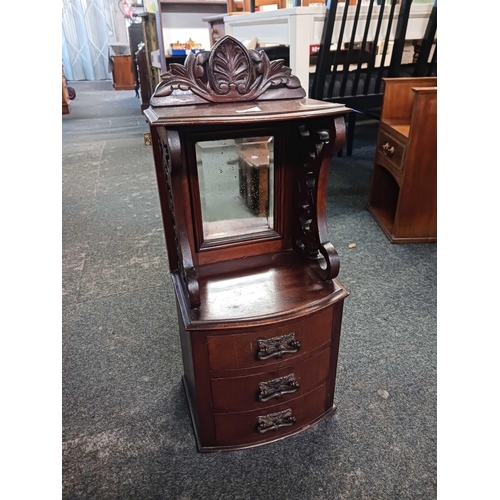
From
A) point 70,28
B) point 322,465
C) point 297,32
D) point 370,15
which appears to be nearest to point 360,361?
point 322,465

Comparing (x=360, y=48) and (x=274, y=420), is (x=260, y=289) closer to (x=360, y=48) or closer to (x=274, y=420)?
(x=274, y=420)

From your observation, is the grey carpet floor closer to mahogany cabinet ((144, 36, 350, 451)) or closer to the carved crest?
mahogany cabinet ((144, 36, 350, 451))

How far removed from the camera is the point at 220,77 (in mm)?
903

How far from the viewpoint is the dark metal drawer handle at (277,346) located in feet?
2.96

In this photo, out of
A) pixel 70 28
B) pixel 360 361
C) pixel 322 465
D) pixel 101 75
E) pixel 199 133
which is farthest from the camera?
pixel 101 75

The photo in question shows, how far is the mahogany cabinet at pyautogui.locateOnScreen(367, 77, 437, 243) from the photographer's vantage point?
176 cm

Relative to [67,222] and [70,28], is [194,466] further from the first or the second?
[70,28]

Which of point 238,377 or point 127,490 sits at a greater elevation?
point 238,377

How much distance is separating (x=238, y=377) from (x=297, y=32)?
5.48 feet

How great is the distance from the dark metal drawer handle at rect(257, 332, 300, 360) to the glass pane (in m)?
0.30

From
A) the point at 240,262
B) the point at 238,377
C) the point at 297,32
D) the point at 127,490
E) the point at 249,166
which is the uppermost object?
the point at 297,32

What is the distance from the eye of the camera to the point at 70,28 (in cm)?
759

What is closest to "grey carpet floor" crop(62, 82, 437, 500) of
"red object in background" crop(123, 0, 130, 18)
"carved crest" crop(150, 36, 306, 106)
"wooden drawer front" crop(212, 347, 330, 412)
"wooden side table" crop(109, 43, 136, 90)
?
"wooden drawer front" crop(212, 347, 330, 412)

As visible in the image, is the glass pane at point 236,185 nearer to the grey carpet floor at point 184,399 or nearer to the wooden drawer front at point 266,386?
the wooden drawer front at point 266,386
